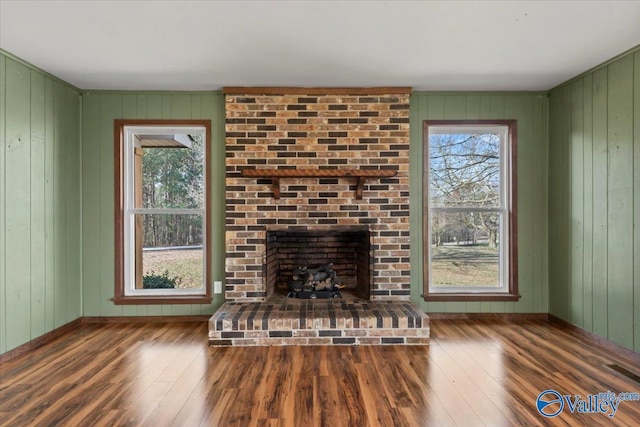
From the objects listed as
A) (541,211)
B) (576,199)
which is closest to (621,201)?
(576,199)

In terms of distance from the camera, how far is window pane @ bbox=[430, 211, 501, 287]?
12.4 feet

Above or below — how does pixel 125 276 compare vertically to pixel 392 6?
below

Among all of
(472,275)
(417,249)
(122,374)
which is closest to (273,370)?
(122,374)

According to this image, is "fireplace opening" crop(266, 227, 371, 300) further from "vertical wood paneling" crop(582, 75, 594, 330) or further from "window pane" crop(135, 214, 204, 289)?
"vertical wood paneling" crop(582, 75, 594, 330)

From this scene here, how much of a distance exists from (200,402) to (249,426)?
1.37ft

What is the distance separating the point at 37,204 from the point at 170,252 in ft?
4.01

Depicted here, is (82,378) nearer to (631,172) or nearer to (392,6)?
(392,6)

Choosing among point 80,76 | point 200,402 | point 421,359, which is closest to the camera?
point 200,402

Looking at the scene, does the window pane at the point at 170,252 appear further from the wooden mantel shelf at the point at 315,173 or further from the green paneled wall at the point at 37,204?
the wooden mantel shelf at the point at 315,173

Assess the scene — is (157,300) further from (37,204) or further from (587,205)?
(587,205)

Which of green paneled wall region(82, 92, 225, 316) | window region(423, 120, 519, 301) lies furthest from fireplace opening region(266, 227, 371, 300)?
green paneled wall region(82, 92, 225, 316)

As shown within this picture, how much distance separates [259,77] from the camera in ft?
10.6

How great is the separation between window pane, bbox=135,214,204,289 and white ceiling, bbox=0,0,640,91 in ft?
4.63

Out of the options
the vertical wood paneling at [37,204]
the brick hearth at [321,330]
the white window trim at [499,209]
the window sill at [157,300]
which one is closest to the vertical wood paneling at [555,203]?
the white window trim at [499,209]
